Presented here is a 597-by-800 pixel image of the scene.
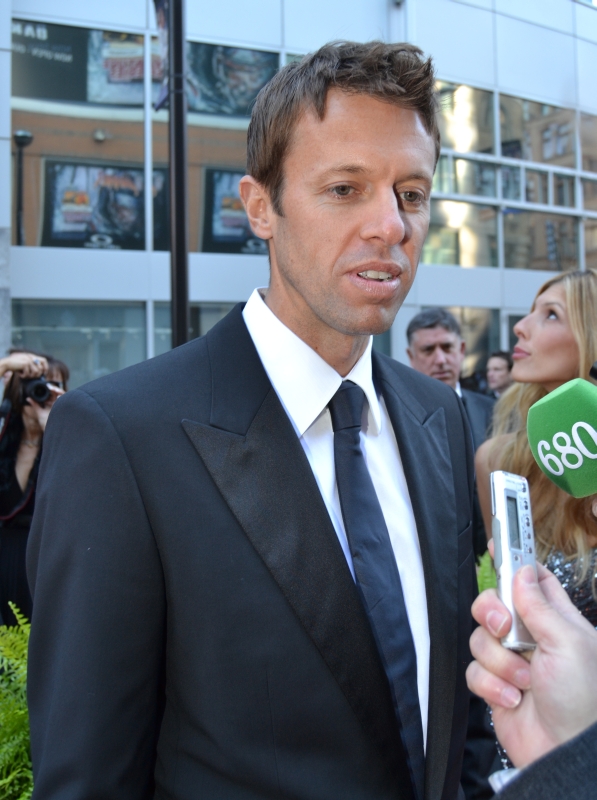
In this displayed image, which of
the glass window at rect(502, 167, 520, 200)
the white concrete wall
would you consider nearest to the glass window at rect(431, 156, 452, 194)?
the glass window at rect(502, 167, 520, 200)

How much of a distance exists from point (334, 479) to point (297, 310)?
40 centimetres

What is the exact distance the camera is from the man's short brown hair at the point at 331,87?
67.9 inches

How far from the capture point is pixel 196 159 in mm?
9930

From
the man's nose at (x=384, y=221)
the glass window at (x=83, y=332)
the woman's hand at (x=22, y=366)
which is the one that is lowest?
the woman's hand at (x=22, y=366)

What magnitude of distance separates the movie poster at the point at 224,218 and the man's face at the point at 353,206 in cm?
828

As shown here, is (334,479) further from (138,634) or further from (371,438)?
(138,634)

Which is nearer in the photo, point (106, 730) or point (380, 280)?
point (106, 730)

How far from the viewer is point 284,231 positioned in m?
1.82

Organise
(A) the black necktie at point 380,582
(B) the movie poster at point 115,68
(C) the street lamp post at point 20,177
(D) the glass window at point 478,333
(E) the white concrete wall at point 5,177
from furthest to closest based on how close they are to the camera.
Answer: (D) the glass window at point 478,333 < (B) the movie poster at point 115,68 < (C) the street lamp post at point 20,177 < (E) the white concrete wall at point 5,177 < (A) the black necktie at point 380,582

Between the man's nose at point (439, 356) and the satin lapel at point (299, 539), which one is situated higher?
the man's nose at point (439, 356)

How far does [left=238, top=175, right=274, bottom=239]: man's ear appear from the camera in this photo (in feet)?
6.23

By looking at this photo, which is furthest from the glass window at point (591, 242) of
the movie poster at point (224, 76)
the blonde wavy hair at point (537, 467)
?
the blonde wavy hair at point (537, 467)

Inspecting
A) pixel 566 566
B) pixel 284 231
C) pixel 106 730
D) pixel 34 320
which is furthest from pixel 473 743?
pixel 34 320

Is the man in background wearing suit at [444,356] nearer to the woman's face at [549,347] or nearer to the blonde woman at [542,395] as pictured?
the blonde woman at [542,395]
